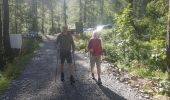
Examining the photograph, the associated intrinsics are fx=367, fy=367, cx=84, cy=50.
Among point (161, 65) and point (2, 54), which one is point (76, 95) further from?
point (2, 54)

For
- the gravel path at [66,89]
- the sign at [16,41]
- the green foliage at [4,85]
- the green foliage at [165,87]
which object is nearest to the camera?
the gravel path at [66,89]

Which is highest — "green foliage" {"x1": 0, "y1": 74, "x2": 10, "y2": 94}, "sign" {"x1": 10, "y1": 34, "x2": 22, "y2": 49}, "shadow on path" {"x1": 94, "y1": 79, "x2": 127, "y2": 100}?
"sign" {"x1": 10, "y1": 34, "x2": 22, "y2": 49}

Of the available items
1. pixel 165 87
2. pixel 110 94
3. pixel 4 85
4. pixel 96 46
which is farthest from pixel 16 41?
pixel 165 87

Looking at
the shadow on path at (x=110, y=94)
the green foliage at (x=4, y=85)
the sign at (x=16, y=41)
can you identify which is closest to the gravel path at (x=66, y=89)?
the shadow on path at (x=110, y=94)

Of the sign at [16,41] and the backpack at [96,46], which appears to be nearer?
the backpack at [96,46]

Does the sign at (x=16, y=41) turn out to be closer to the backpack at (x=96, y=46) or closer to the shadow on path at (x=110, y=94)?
the backpack at (x=96, y=46)

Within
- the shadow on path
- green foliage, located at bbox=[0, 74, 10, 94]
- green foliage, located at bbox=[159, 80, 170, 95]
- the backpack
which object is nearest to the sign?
green foliage, located at bbox=[0, 74, 10, 94]

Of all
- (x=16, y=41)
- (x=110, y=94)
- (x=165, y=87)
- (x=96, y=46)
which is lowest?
(x=110, y=94)

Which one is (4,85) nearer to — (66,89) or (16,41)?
(66,89)

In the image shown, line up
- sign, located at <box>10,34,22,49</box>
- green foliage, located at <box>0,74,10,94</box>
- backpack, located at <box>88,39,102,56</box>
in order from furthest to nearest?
sign, located at <box>10,34,22,49</box> → backpack, located at <box>88,39,102,56</box> → green foliage, located at <box>0,74,10,94</box>

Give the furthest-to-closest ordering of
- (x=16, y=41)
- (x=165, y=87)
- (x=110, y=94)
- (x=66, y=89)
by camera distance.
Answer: (x=16, y=41) → (x=66, y=89) → (x=165, y=87) → (x=110, y=94)

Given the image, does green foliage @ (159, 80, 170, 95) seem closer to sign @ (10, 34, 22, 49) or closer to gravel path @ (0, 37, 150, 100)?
gravel path @ (0, 37, 150, 100)

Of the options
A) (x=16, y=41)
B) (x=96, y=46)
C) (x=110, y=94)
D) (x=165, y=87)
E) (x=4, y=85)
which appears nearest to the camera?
(x=110, y=94)

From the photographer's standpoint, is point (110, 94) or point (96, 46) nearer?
point (110, 94)
